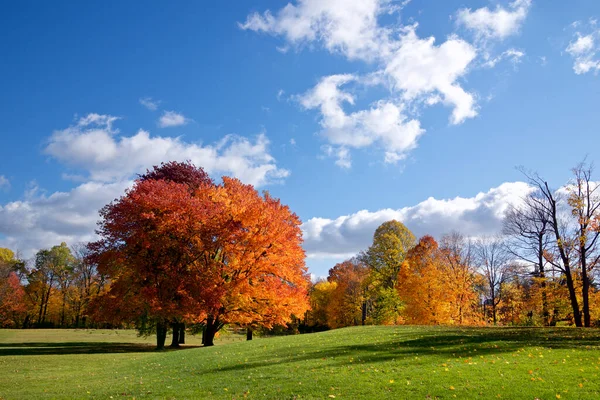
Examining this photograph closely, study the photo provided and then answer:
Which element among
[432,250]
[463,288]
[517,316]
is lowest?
[517,316]

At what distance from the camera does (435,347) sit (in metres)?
16.9

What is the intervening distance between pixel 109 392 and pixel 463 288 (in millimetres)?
35408

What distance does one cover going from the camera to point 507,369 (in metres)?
11.9

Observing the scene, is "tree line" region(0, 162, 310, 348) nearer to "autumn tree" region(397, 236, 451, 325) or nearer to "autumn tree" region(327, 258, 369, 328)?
"autumn tree" region(397, 236, 451, 325)

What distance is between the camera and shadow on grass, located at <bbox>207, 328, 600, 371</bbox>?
1527cm

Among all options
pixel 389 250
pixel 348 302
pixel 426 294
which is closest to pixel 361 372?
pixel 426 294

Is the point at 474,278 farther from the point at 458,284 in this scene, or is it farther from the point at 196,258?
the point at 196,258

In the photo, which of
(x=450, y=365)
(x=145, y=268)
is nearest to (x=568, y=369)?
(x=450, y=365)

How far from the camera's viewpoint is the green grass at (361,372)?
1037 cm

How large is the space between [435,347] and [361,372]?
18.4 ft

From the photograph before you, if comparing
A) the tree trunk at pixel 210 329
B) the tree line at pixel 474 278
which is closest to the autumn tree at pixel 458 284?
the tree line at pixel 474 278

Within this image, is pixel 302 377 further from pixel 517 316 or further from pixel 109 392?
pixel 517 316

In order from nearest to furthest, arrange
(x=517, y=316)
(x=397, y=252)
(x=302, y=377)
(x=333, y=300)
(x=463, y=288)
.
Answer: (x=302, y=377) → (x=463, y=288) → (x=397, y=252) → (x=517, y=316) → (x=333, y=300)

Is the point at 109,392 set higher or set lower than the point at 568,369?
lower
